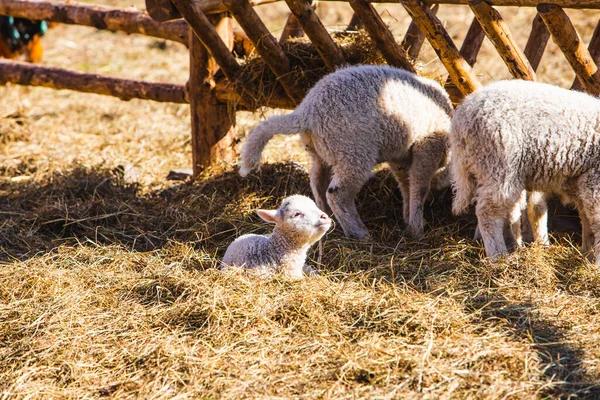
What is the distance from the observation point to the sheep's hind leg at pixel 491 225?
4.74 m

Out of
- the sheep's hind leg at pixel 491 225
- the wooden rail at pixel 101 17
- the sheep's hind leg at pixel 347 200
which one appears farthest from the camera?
the wooden rail at pixel 101 17

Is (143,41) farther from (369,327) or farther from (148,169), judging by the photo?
(369,327)

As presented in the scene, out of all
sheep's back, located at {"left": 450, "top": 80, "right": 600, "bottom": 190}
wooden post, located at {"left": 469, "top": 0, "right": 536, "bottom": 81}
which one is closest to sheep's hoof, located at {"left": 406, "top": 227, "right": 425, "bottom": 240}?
sheep's back, located at {"left": 450, "top": 80, "right": 600, "bottom": 190}

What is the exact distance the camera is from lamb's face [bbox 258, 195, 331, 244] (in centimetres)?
436

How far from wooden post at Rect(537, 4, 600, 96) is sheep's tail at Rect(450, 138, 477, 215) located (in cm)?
99

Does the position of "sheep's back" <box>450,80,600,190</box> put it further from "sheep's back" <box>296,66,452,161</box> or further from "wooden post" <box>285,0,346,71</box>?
"wooden post" <box>285,0,346,71</box>

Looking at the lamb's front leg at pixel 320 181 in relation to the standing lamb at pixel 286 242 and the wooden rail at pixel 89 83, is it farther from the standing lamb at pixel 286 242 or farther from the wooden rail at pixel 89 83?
the wooden rail at pixel 89 83

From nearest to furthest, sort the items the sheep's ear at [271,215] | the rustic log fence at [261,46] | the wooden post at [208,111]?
the sheep's ear at [271,215]
the rustic log fence at [261,46]
the wooden post at [208,111]

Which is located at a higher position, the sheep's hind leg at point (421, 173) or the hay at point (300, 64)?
the hay at point (300, 64)

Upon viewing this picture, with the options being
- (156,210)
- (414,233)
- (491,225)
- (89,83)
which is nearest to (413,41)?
(414,233)

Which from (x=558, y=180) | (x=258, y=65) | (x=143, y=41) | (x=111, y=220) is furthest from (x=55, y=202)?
(x=143, y=41)

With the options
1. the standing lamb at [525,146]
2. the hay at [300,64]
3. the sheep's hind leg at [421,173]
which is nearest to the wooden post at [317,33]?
the hay at [300,64]

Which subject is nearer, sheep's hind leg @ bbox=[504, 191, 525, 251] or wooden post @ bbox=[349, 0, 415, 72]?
sheep's hind leg @ bbox=[504, 191, 525, 251]

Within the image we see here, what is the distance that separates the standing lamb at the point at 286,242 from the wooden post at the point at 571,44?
6.40 feet
